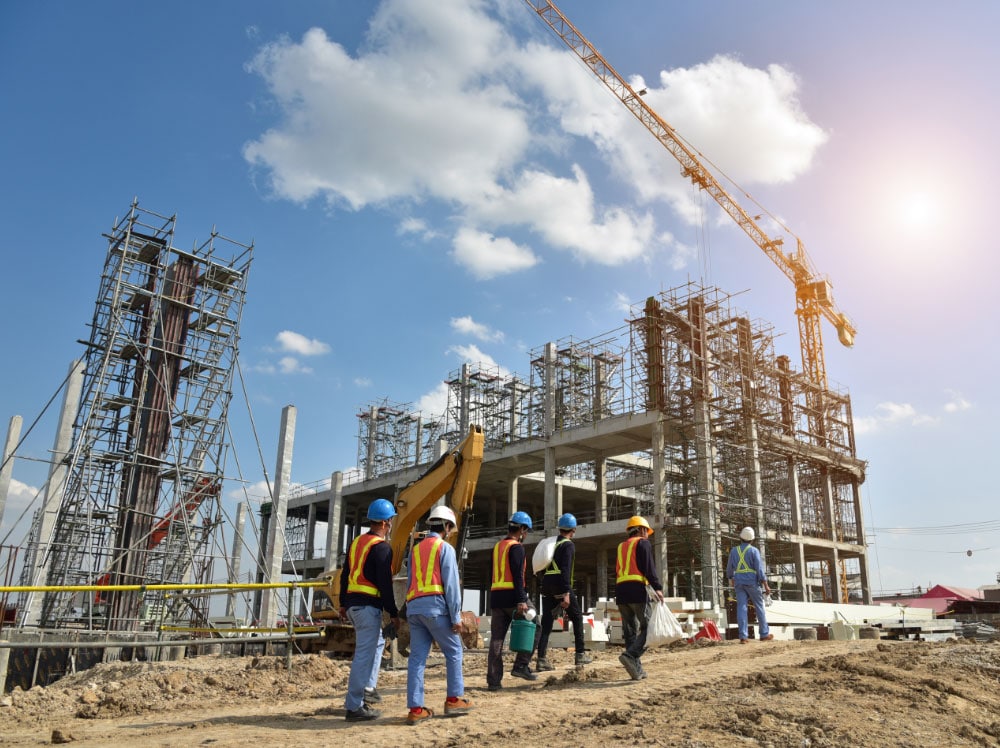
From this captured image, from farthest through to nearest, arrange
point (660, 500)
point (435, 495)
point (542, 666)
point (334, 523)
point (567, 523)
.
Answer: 1. point (334, 523)
2. point (660, 500)
3. point (435, 495)
4. point (567, 523)
5. point (542, 666)

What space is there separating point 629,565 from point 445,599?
2.77 m

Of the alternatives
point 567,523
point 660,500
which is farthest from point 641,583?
point 660,500

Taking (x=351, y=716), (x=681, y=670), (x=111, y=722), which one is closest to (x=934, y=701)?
(x=681, y=670)

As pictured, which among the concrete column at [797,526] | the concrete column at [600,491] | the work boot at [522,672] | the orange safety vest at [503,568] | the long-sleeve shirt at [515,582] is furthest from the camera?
the concrete column at [600,491]

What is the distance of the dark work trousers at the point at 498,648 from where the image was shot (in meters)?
8.20

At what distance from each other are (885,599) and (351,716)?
59490mm

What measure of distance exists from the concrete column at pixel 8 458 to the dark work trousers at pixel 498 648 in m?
19.6

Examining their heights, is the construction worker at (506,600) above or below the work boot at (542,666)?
above

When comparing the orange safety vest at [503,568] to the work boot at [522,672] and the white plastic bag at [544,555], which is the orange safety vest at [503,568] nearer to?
the white plastic bag at [544,555]

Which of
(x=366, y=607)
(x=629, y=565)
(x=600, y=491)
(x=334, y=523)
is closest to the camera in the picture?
(x=366, y=607)

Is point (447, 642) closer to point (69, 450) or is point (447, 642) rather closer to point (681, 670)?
point (681, 670)

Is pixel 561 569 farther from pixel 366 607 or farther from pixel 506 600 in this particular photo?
pixel 366 607

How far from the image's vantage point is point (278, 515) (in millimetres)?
22516

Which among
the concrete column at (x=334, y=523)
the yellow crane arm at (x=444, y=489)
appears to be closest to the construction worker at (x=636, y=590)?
the yellow crane arm at (x=444, y=489)
